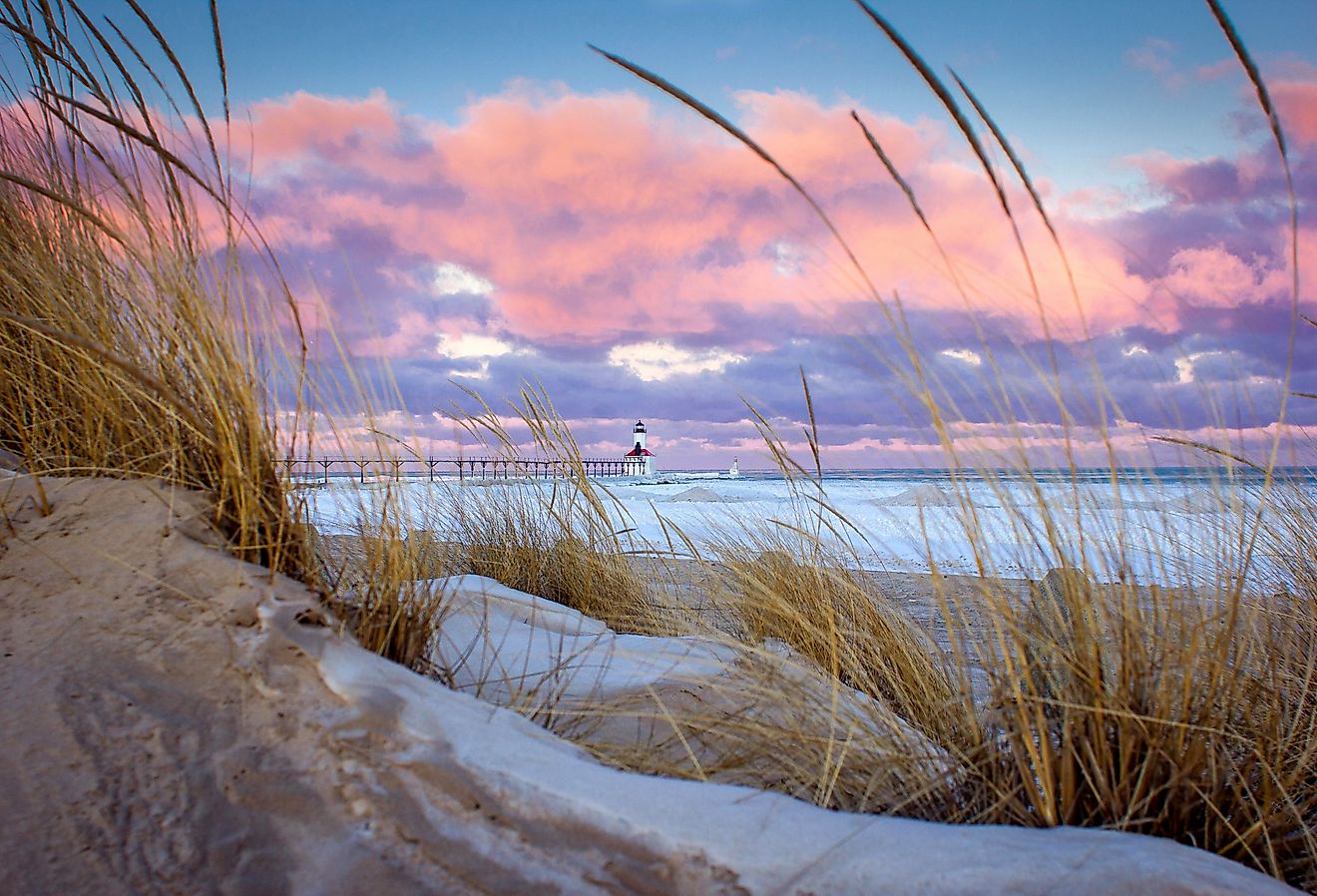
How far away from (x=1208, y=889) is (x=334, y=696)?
109 cm

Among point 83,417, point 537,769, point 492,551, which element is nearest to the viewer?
point 537,769

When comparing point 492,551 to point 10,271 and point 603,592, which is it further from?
point 10,271

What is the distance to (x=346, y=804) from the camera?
96 cm

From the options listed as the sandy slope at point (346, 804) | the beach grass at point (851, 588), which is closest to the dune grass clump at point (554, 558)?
the beach grass at point (851, 588)

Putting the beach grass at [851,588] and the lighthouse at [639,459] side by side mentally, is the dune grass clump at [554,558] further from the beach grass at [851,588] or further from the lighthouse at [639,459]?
the lighthouse at [639,459]

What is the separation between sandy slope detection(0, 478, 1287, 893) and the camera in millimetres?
896

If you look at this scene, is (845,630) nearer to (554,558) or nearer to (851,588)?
(851,588)

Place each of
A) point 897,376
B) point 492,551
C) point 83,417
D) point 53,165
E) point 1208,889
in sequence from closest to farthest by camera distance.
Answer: point 1208,889, point 897,376, point 83,417, point 53,165, point 492,551

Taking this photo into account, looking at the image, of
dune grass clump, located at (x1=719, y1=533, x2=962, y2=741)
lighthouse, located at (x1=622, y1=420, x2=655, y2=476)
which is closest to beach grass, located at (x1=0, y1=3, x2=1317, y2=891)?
dune grass clump, located at (x1=719, y1=533, x2=962, y2=741)

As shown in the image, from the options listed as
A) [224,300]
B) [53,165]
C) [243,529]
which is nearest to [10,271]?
[53,165]

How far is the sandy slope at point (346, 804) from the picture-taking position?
0.90 meters

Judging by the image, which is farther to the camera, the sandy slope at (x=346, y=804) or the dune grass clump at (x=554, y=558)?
the dune grass clump at (x=554, y=558)

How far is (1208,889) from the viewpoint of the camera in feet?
2.83

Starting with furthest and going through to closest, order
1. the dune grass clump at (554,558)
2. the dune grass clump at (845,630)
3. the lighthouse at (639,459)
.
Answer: the lighthouse at (639,459) < the dune grass clump at (554,558) < the dune grass clump at (845,630)
